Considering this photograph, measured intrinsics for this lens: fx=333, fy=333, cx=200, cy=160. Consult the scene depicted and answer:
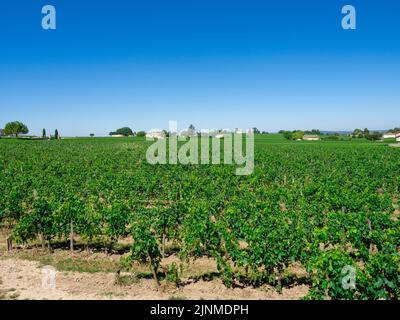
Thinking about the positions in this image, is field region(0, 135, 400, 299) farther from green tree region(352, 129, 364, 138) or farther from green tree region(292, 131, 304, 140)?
green tree region(352, 129, 364, 138)

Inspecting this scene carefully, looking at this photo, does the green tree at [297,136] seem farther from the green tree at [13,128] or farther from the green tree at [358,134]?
the green tree at [13,128]

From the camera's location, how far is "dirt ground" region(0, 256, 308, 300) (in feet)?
30.3

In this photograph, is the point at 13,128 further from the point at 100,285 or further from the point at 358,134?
the point at 100,285

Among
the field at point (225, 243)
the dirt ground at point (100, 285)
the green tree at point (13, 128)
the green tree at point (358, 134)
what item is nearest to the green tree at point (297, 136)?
the green tree at point (358, 134)

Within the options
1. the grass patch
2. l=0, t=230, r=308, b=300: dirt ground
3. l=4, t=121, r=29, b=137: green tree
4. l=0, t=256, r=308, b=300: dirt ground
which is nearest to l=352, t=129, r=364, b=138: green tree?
l=4, t=121, r=29, b=137: green tree

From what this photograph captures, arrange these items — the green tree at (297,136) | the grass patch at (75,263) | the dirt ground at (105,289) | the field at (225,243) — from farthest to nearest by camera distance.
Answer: the green tree at (297,136) < the grass patch at (75,263) < the dirt ground at (105,289) < the field at (225,243)

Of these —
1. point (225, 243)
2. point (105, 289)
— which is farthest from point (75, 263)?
point (225, 243)

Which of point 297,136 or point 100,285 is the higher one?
point 297,136

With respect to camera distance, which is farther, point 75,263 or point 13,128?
point 13,128

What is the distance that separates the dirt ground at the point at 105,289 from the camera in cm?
923

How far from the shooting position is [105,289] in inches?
382
